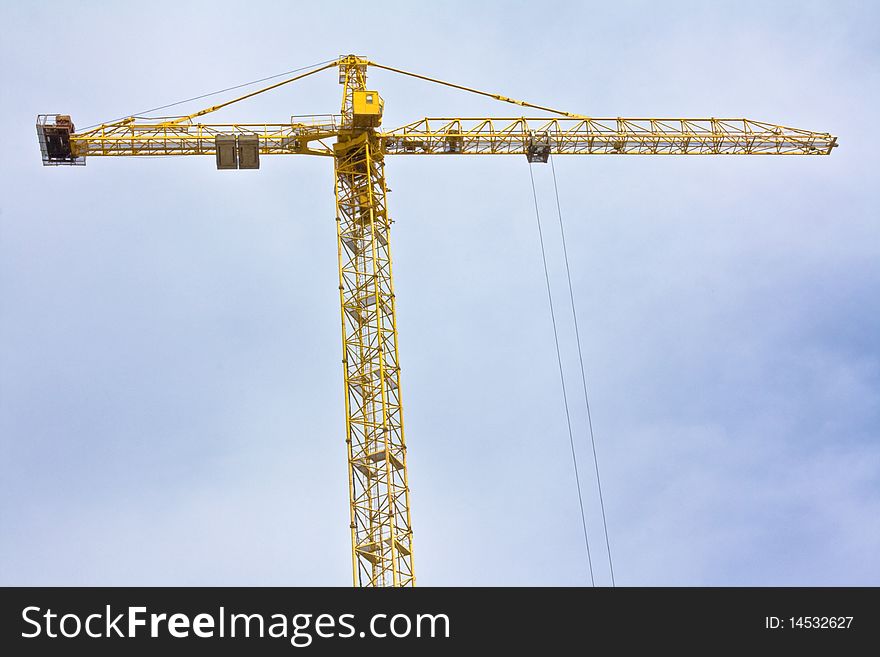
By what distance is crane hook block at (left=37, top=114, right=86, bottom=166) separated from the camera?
3179 inches

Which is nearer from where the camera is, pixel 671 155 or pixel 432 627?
pixel 432 627

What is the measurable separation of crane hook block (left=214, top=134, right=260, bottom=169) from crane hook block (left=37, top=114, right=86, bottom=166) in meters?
7.74

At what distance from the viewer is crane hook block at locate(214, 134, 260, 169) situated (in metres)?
80.8

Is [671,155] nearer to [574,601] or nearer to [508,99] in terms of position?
[508,99]

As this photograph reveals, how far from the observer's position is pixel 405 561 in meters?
73.4

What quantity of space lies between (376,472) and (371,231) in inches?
508

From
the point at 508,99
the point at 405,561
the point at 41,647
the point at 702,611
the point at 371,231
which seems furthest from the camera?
the point at 508,99

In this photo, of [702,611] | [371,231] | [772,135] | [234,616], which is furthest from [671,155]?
[234,616]

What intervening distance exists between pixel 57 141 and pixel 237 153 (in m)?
9.41

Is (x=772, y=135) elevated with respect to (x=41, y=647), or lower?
elevated

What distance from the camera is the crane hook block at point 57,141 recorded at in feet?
265

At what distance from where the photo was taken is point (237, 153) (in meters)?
81.0

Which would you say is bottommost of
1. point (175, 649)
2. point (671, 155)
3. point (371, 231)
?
point (175, 649)

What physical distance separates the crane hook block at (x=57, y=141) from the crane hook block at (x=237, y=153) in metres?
7.74
